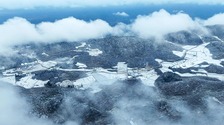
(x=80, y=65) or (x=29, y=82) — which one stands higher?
(x=80, y=65)

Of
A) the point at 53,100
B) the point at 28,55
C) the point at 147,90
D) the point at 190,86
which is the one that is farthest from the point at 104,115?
the point at 28,55

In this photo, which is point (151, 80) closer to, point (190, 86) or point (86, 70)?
point (190, 86)

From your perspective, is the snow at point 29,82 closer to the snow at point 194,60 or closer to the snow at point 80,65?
the snow at point 80,65

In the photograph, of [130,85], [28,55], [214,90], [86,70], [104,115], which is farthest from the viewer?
[28,55]

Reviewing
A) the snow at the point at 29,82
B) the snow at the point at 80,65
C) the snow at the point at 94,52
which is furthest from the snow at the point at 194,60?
the snow at the point at 29,82

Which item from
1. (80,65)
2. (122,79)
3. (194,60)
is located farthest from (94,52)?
(122,79)

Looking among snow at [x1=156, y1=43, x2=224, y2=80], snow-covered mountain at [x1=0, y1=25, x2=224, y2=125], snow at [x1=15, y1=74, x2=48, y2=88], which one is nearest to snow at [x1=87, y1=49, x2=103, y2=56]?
snow-covered mountain at [x1=0, y1=25, x2=224, y2=125]

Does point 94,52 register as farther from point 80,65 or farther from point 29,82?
point 29,82

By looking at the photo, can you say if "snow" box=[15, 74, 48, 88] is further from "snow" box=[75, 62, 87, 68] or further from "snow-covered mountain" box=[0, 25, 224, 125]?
"snow" box=[75, 62, 87, 68]
